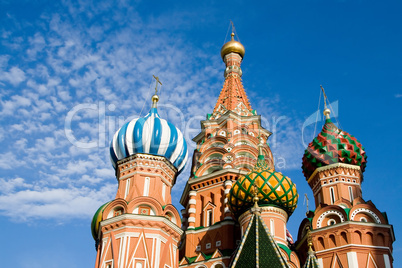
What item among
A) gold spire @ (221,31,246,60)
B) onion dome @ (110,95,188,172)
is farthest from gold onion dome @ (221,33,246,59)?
A: onion dome @ (110,95,188,172)

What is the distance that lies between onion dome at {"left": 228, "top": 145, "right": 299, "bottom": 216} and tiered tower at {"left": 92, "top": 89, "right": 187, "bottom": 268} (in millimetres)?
2143

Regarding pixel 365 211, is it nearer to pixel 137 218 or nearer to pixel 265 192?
pixel 265 192

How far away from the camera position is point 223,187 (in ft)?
60.9

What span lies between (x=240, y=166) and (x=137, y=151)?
4335 millimetres

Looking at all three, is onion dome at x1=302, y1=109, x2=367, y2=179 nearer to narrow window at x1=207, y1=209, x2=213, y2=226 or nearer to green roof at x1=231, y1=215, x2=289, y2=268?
narrow window at x1=207, y1=209, x2=213, y2=226

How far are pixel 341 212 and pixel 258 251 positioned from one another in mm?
5540

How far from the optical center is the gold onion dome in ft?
84.0

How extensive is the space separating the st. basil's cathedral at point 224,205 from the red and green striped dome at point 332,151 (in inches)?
1.4

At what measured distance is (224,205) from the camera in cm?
1797

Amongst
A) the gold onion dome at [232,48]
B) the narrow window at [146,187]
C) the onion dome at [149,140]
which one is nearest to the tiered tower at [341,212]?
the onion dome at [149,140]

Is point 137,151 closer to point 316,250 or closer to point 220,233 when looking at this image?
point 220,233

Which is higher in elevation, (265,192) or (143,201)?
(265,192)

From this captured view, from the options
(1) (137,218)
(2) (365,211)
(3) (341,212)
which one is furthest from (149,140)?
(2) (365,211)

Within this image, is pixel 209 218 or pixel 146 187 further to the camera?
pixel 209 218
